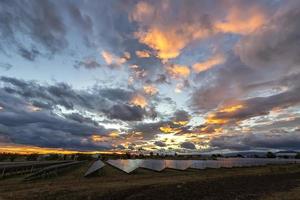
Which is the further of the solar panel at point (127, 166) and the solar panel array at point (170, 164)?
the solar panel array at point (170, 164)

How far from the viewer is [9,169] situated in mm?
59625

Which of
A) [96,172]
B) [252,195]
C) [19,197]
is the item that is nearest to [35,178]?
[96,172]

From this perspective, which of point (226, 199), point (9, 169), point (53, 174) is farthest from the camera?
point (9, 169)

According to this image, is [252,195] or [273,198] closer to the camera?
[273,198]

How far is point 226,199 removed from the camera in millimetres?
20422

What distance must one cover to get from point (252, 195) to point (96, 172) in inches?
1256

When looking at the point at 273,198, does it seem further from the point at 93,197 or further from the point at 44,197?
the point at 44,197

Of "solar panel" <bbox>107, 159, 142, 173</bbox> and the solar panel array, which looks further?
the solar panel array

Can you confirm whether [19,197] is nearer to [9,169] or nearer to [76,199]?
[76,199]

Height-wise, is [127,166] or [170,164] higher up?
[170,164]

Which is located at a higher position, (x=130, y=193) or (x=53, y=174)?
(x=53, y=174)

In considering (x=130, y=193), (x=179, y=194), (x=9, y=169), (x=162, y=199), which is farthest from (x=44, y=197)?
(x=9, y=169)

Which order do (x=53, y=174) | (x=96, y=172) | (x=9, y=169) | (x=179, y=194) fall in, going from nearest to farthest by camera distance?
(x=179, y=194) → (x=96, y=172) → (x=53, y=174) → (x=9, y=169)

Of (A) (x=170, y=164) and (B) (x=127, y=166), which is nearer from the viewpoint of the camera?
(B) (x=127, y=166)
